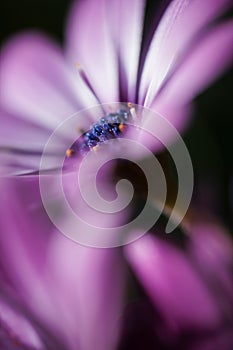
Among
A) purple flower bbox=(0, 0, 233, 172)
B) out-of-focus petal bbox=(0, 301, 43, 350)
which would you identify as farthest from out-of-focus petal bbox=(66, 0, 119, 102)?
out-of-focus petal bbox=(0, 301, 43, 350)

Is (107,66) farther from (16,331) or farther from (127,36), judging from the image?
(16,331)

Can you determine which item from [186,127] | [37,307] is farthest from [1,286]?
[186,127]

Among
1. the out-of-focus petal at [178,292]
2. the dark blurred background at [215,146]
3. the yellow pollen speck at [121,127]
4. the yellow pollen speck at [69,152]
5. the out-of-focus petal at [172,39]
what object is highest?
the out-of-focus petal at [172,39]

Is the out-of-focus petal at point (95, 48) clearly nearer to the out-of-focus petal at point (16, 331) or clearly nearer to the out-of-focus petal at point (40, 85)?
the out-of-focus petal at point (40, 85)

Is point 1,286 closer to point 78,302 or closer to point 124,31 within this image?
point 78,302

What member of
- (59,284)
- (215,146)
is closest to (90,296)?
(59,284)

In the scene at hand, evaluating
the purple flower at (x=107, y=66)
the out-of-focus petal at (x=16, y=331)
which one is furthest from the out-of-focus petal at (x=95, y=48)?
the out-of-focus petal at (x=16, y=331)

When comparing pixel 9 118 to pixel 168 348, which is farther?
pixel 9 118

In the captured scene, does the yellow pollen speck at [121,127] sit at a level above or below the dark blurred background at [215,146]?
above
